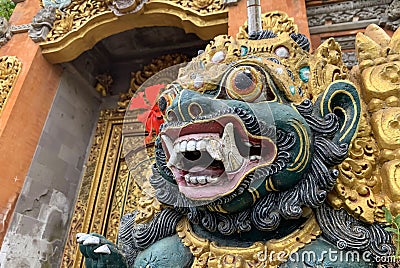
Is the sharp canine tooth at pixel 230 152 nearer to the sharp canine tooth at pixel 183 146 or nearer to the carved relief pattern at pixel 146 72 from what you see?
the sharp canine tooth at pixel 183 146

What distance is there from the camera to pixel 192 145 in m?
1.48

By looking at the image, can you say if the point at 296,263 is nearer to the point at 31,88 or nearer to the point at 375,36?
the point at 375,36

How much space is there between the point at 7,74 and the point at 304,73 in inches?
127

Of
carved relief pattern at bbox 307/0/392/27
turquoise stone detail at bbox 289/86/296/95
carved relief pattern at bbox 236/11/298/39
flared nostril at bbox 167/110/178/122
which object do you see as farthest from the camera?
carved relief pattern at bbox 307/0/392/27

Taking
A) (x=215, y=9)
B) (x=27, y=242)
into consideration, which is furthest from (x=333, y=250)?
(x=27, y=242)

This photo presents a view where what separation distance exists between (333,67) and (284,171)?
2.29ft

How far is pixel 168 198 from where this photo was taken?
1756mm

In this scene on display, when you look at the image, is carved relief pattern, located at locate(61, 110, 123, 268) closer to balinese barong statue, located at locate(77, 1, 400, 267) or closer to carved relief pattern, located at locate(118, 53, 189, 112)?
carved relief pattern, located at locate(118, 53, 189, 112)

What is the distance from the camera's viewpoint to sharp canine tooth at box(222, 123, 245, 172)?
1494 mm

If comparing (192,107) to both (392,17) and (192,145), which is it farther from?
(392,17)

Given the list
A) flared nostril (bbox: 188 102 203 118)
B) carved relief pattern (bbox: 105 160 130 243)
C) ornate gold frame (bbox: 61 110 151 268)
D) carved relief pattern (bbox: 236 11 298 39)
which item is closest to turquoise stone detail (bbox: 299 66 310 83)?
flared nostril (bbox: 188 102 203 118)
